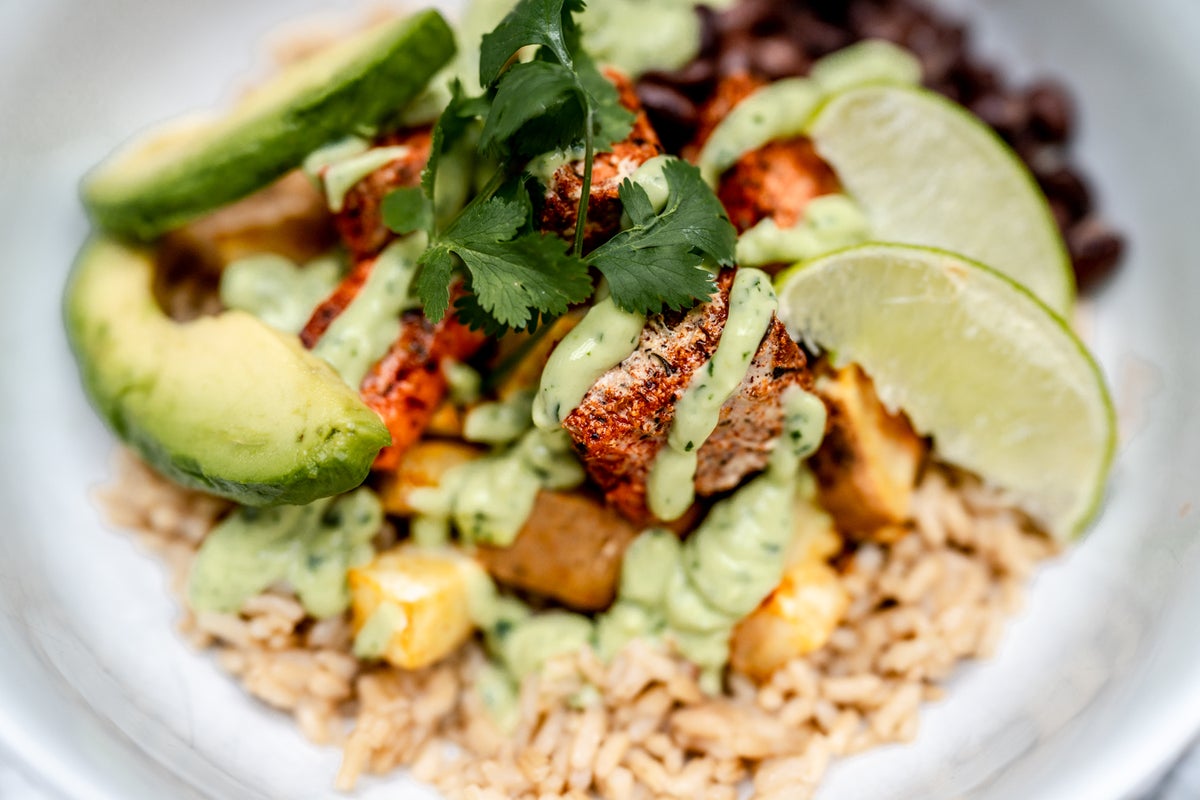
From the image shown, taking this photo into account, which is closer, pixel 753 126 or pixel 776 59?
pixel 753 126

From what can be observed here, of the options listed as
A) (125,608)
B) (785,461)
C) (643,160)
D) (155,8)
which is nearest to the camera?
(643,160)

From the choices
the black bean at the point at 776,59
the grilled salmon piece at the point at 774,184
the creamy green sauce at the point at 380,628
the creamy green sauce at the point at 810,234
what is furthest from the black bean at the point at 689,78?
the creamy green sauce at the point at 380,628

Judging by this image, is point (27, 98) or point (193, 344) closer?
point (193, 344)

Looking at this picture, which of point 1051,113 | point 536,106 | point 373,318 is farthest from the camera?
point 1051,113

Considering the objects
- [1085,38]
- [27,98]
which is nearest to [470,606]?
[27,98]

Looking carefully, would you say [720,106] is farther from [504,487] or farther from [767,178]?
[504,487]

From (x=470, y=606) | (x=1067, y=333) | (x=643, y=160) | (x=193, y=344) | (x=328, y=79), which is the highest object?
(x=328, y=79)

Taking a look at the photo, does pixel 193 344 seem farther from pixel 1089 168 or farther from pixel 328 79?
pixel 1089 168

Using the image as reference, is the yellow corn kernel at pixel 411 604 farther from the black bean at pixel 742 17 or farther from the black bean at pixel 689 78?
the black bean at pixel 742 17

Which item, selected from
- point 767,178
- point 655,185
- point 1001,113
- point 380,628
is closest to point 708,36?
point 767,178
